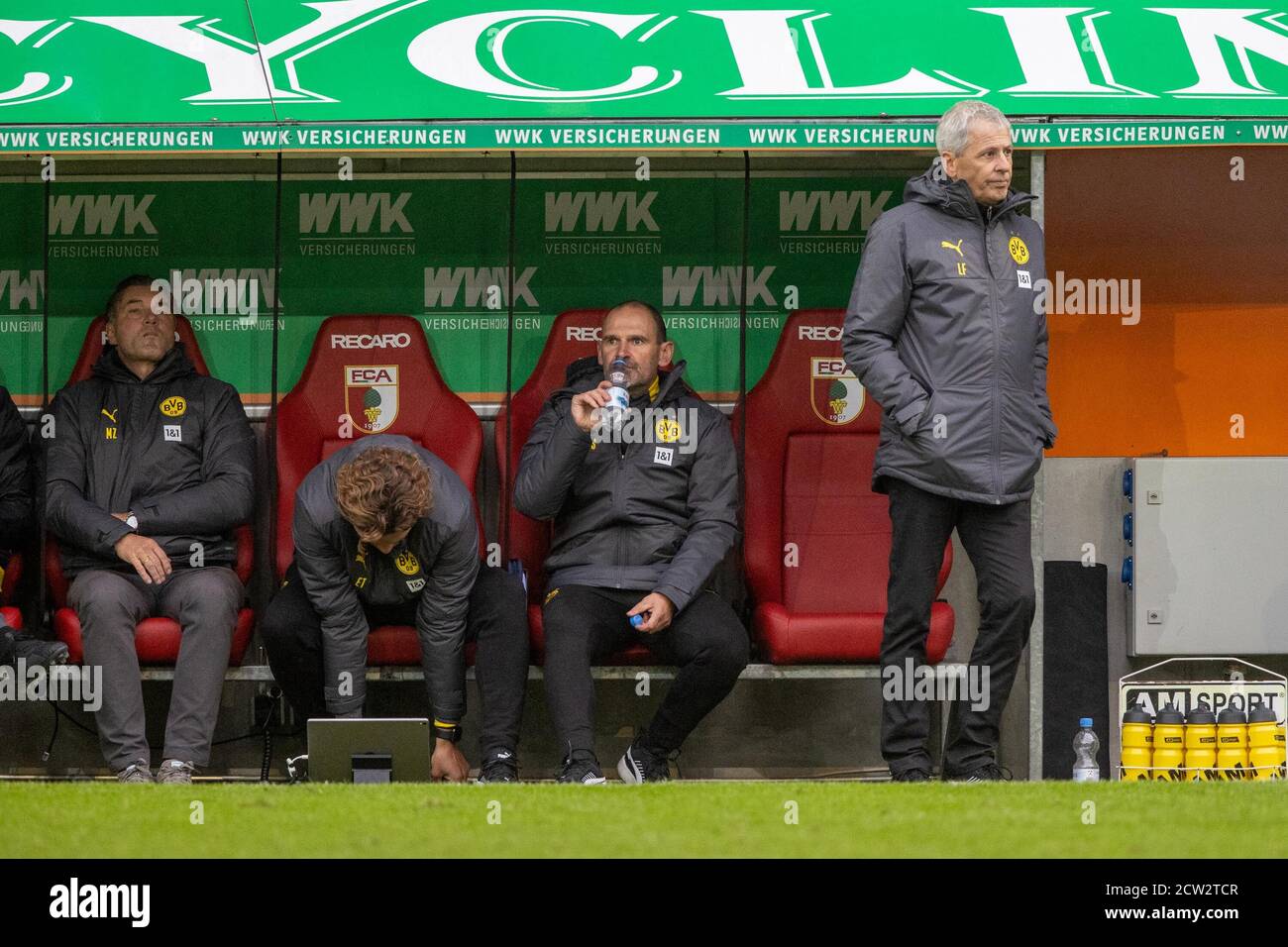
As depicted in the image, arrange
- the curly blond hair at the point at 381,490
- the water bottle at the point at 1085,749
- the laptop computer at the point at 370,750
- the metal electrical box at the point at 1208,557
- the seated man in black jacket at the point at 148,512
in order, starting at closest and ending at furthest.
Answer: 1. the laptop computer at the point at 370,750
2. the curly blond hair at the point at 381,490
3. the seated man in black jacket at the point at 148,512
4. the water bottle at the point at 1085,749
5. the metal electrical box at the point at 1208,557

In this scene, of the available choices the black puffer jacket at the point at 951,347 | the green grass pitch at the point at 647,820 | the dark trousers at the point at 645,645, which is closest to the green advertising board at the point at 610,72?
the black puffer jacket at the point at 951,347

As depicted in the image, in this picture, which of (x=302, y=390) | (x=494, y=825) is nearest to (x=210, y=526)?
(x=302, y=390)

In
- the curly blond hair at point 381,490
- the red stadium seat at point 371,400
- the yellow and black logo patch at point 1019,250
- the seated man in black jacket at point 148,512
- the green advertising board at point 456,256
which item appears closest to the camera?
the curly blond hair at point 381,490

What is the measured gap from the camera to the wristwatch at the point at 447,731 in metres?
4.65

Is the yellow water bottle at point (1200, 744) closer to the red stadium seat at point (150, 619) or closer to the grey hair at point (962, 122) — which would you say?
the grey hair at point (962, 122)

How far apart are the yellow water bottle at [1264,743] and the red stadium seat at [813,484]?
3.25 ft

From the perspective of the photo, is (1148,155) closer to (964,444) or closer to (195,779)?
(964,444)

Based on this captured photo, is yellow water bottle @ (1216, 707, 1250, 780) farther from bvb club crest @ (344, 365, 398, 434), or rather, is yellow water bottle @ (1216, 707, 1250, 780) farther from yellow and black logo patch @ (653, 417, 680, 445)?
bvb club crest @ (344, 365, 398, 434)

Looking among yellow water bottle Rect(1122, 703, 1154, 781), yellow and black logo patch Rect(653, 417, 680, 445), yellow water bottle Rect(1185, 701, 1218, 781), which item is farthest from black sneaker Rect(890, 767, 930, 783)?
yellow and black logo patch Rect(653, 417, 680, 445)

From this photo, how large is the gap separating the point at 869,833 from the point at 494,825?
0.70 m

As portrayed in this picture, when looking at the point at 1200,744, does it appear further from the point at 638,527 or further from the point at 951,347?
the point at 638,527

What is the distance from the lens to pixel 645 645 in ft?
16.1

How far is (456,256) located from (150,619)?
65.2 inches

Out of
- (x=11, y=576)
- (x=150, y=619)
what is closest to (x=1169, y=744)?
(x=150, y=619)
